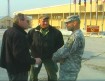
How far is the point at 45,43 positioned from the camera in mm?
7453

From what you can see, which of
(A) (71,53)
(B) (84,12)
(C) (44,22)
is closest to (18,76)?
(A) (71,53)

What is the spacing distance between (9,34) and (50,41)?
1.88m

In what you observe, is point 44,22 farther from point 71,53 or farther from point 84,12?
point 84,12

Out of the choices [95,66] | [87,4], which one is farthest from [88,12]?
[95,66]

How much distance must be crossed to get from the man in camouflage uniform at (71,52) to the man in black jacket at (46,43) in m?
1.53

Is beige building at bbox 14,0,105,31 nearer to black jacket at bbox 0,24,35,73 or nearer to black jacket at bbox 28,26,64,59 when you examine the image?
black jacket at bbox 28,26,64,59

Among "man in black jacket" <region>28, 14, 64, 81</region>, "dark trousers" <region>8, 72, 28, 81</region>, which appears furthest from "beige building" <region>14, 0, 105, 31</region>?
"dark trousers" <region>8, 72, 28, 81</region>

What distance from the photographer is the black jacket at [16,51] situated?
5578mm

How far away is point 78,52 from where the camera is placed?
5.88m

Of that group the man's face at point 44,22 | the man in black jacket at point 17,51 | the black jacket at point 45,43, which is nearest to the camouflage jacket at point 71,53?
the man in black jacket at point 17,51

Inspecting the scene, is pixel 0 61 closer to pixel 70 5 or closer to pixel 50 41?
pixel 50 41

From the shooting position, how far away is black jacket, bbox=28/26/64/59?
7.45 meters

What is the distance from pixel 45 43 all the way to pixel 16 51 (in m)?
1.91

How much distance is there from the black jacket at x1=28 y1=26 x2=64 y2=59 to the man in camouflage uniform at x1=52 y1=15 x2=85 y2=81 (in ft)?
4.99
